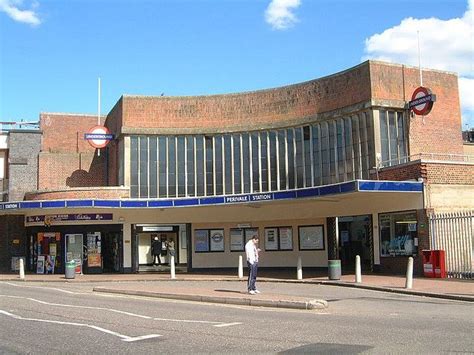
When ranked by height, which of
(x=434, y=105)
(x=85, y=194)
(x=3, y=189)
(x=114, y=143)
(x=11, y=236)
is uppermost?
(x=434, y=105)

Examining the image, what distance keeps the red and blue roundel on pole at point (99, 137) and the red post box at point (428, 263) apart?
2070cm

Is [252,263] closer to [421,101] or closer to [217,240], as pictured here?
[421,101]

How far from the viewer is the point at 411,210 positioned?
23172 mm

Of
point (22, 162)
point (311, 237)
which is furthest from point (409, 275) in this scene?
point (22, 162)

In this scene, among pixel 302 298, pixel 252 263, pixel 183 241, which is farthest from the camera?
pixel 183 241

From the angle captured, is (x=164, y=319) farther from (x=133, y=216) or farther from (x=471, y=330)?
(x=133, y=216)

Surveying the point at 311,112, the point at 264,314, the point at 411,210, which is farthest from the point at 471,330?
the point at 311,112

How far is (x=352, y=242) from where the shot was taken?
99.9 feet

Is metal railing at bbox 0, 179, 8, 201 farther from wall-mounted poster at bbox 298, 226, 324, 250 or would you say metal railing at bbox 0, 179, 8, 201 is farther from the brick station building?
wall-mounted poster at bbox 298, 226, 324, 250

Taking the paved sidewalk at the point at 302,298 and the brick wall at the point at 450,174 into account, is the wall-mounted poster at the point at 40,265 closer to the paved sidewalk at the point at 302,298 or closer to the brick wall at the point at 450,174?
the paved sidewalk at the point at 302,298

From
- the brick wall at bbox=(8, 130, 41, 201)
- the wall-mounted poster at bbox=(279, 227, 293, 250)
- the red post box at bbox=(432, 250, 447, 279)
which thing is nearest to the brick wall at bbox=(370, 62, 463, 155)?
the red post box at bbox=(432, 250, 447, 279)

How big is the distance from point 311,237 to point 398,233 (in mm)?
6270

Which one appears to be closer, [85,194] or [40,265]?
[85,194]

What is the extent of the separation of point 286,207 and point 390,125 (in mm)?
6573
